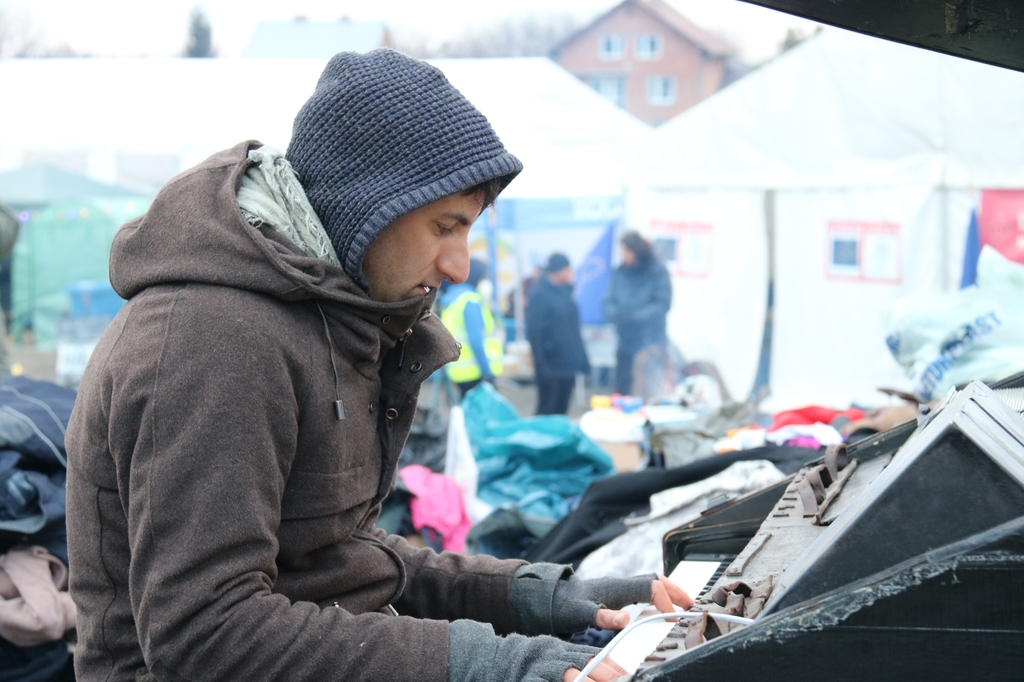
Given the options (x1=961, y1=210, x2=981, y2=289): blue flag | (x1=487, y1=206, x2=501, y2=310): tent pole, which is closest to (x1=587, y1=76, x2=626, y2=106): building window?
(x1=487, y1=206, x2=501, y2=310): tent pole

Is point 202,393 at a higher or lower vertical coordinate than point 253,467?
higher

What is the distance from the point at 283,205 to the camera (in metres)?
1.46

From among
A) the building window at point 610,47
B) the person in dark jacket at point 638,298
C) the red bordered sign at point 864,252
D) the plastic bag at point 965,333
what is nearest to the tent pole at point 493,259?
the person in dark jacket at point 638,298

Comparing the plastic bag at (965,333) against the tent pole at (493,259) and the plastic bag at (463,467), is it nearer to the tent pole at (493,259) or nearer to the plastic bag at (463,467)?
the plastic bag at (463,467)

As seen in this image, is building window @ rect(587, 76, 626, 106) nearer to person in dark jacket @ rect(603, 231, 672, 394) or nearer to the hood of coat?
person in dark jacket @ rect(603, 231, 672, 394)

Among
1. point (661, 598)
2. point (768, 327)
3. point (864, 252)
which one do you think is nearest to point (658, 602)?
point (661, 598)

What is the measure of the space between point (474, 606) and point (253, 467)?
0.74 meters

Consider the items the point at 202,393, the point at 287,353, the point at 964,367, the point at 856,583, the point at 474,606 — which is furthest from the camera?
the point at 964,367

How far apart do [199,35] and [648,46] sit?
1487 centimetres

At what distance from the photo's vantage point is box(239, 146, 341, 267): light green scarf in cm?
141

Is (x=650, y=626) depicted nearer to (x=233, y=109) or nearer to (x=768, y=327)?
(x=233, y=109)

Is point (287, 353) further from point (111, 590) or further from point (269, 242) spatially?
point (111, 590)

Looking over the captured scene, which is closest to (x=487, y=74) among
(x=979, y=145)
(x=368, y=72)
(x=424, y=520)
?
(x=979, y=145)

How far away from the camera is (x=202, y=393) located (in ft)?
3.98
